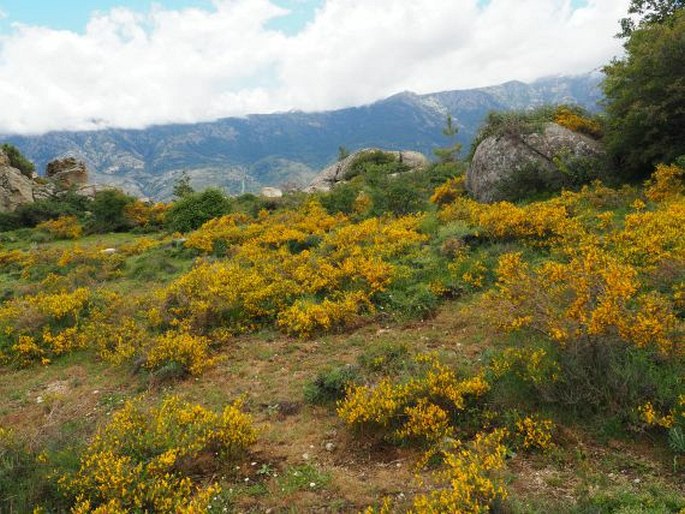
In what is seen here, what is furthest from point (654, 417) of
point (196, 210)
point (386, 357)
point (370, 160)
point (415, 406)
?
point (370, 160)

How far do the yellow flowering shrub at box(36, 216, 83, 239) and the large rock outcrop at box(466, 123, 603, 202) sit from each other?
961 inches

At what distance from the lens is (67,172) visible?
49.0 meters

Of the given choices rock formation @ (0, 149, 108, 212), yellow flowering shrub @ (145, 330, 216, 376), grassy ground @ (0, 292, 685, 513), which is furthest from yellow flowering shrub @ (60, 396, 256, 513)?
rock formation @ (0, 149, 108, 212)

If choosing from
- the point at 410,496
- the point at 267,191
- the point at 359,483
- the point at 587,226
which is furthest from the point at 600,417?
the point at 267,191

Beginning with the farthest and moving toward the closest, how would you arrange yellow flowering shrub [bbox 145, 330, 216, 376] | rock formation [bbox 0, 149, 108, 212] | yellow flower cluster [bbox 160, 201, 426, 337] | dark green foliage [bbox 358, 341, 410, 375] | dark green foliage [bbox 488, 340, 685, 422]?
1. rock formation [bbox 0, 149, 108, 212]
2. yellow flower cluster [bbox 160, 201, 426, 337]
3. yellow flowering shrub [bbox 145, 330, 216, 376]
4. dark green foliage [bbox 358, 341, 410, 375]
5. dark green foliage [bbox 488, 340, 685, 422]

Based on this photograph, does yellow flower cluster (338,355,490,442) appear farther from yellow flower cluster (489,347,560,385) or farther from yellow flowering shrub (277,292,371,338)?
yellow flowering shrub (277,292,371,338)

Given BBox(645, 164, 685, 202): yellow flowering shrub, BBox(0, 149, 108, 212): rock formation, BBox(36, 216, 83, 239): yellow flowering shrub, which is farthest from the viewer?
BBox(0, 149, 108, 212): rock formation

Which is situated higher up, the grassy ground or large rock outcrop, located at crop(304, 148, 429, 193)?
large rock outcrop, located at crop(304, 148, 429, 193)

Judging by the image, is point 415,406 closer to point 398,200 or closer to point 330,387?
point 330,387

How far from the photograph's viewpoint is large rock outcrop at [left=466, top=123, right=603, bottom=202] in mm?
15391

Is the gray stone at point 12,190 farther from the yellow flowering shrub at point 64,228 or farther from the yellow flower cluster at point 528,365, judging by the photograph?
the yellow flower cluster at point 528,365

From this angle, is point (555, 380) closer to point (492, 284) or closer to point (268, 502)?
point (268, 502)

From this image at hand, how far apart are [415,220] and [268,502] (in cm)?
1148

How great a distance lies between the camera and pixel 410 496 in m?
4.45
